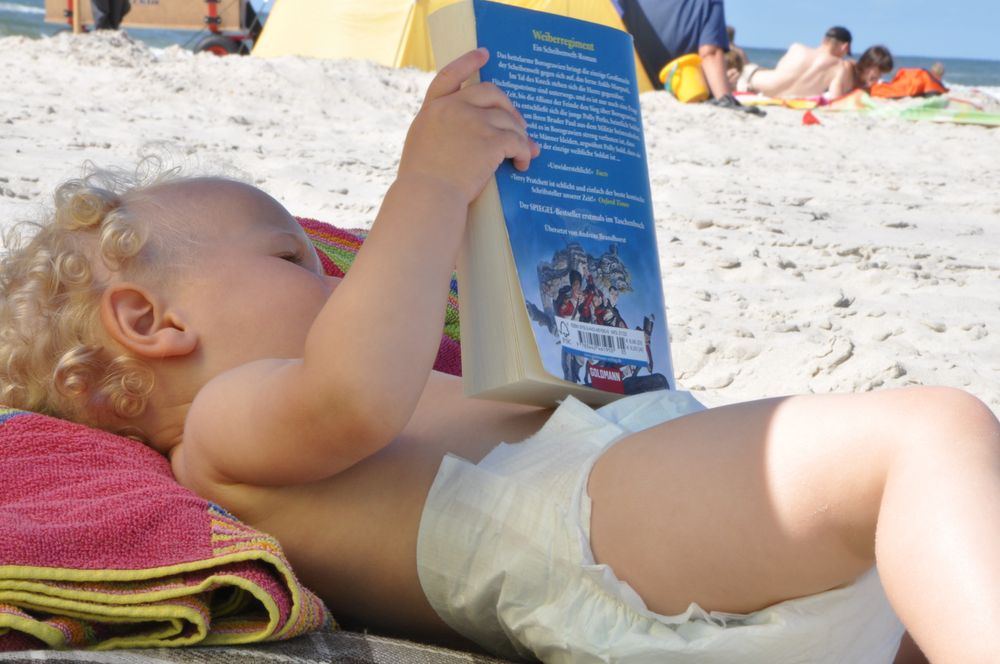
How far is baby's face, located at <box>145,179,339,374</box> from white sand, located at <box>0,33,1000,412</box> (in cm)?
72

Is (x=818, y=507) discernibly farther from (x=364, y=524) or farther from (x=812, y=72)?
(x=812, y=72)

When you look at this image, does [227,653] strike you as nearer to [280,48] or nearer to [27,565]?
[27,565]

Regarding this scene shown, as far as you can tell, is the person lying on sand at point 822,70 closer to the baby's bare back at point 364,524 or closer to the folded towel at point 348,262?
the folded towel at point 348,262

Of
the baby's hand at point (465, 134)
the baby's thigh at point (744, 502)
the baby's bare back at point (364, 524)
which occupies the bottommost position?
the baby's bare back at point (364, 524)

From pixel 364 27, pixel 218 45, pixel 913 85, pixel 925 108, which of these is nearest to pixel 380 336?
pixel 364 27

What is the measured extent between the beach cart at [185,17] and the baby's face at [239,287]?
7.63m

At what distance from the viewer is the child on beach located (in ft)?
3.01

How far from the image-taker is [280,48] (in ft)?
24.2

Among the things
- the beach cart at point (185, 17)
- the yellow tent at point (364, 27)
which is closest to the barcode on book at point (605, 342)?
the yellow tent at point (364, 27)

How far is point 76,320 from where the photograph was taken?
1297mm

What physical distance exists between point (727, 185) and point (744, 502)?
11.3 feet

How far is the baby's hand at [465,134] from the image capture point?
1109mm

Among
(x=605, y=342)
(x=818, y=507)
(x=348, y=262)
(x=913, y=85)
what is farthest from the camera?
(x=913, y=85)

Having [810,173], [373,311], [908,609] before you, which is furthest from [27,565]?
[810,173]
